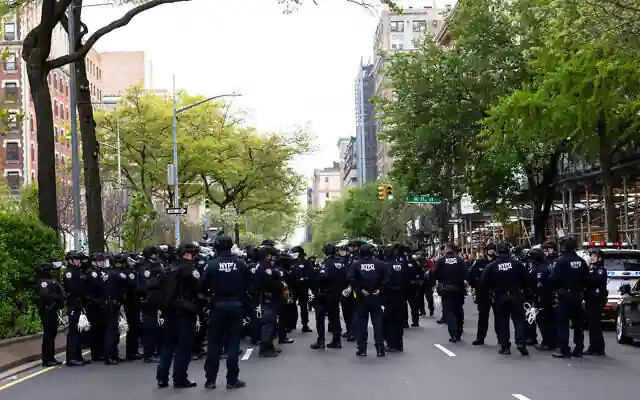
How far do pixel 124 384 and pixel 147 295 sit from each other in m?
2.31

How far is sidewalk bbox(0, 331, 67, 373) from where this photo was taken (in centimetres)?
1645

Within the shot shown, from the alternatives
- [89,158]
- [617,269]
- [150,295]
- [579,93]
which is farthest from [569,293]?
[89,158]

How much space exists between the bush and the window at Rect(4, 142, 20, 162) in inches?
2420

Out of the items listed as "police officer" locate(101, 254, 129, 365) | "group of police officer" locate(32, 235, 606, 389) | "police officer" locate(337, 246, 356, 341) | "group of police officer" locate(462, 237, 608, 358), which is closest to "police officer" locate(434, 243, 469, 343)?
"group of police officer" locate(32, 235, 606, 389)

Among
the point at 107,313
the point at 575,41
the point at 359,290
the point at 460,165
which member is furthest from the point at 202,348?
the point at 460,165

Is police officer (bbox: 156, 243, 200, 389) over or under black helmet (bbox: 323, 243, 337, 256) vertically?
under

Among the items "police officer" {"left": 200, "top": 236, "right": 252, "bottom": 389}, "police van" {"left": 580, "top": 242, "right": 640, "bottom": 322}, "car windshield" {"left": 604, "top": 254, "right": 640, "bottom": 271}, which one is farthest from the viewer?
"car windshield" {"left": 604, "top": 254, "right": 640, "bottom": 271}

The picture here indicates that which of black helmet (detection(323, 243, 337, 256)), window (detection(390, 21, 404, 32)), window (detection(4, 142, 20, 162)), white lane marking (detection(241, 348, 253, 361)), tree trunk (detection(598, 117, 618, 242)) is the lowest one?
white lane marking (detection(241, 348, 253, 361))

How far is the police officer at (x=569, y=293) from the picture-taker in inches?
624

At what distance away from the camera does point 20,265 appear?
19734 millimetres

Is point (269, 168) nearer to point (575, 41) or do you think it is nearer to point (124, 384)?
point (575, 41)

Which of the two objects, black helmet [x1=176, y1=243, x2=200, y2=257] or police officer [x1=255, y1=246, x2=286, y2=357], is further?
police officer [x1=255, y1=246, x2=286, y2=357]

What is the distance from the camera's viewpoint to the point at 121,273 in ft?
56.4

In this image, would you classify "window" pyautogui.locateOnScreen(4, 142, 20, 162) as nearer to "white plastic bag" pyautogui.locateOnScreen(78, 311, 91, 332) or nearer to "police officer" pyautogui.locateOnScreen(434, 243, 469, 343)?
"police officer" pyautogui.locateOnScreen(434, 243, 469, 343)
